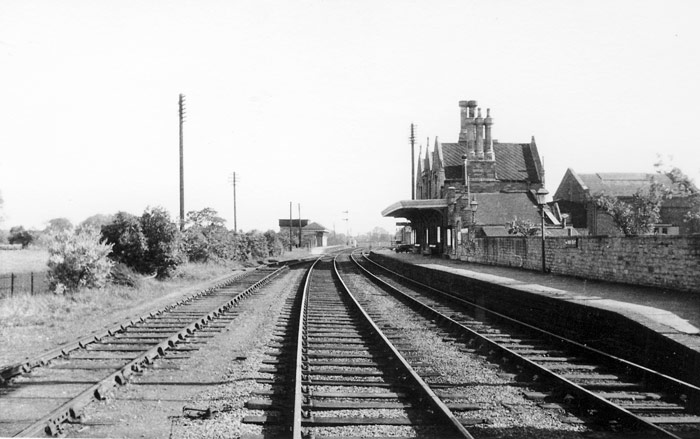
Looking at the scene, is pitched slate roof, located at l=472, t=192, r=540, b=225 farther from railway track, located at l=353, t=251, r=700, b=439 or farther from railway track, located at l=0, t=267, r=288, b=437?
railway track, located at l=0, t=267, r=288, b=437

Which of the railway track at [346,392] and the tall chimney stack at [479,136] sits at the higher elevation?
the tall chimney stack at [479,136]

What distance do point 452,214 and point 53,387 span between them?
31257 millimetres

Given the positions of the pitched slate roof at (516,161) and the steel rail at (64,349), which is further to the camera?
the pitched slate roof at (516,161)

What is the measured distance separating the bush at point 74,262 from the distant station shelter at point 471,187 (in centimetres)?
2092

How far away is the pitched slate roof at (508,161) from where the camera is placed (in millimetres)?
51844

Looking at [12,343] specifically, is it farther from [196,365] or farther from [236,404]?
[236,404]

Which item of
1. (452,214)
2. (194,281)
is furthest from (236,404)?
(452,214)

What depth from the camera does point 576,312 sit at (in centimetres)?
1145

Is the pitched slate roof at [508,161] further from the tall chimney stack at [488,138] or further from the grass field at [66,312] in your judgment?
the grass field at [66,312]

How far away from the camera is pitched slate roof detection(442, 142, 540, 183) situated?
2041 inches

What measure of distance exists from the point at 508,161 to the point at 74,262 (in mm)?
44233

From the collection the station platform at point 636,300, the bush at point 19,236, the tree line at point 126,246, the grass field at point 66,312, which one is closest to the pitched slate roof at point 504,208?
the tree line at point 126,246

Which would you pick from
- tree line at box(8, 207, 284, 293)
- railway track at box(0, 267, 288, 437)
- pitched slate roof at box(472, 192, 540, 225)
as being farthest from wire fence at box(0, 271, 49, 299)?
pitched slate roof at box(472, 192, 540, 225)

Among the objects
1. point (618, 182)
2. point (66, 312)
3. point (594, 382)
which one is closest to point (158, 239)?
point (66, 312)
